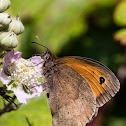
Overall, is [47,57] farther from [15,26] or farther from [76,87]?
[15,26]

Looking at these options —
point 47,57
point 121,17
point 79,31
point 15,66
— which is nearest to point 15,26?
point 15,66

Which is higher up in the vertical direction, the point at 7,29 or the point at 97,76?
the point at 7,29

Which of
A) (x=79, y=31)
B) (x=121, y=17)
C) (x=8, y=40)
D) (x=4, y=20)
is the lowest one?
(x=79, y=31)

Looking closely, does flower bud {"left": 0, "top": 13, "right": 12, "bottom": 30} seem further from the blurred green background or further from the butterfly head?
the blurred green background

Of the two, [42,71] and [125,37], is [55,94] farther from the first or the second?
[125,37]

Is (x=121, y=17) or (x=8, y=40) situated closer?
(x=8, y=40)

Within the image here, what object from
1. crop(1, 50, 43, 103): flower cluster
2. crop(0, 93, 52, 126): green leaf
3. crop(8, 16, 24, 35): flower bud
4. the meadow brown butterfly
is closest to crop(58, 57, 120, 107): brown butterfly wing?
the meadow brown butterfly
